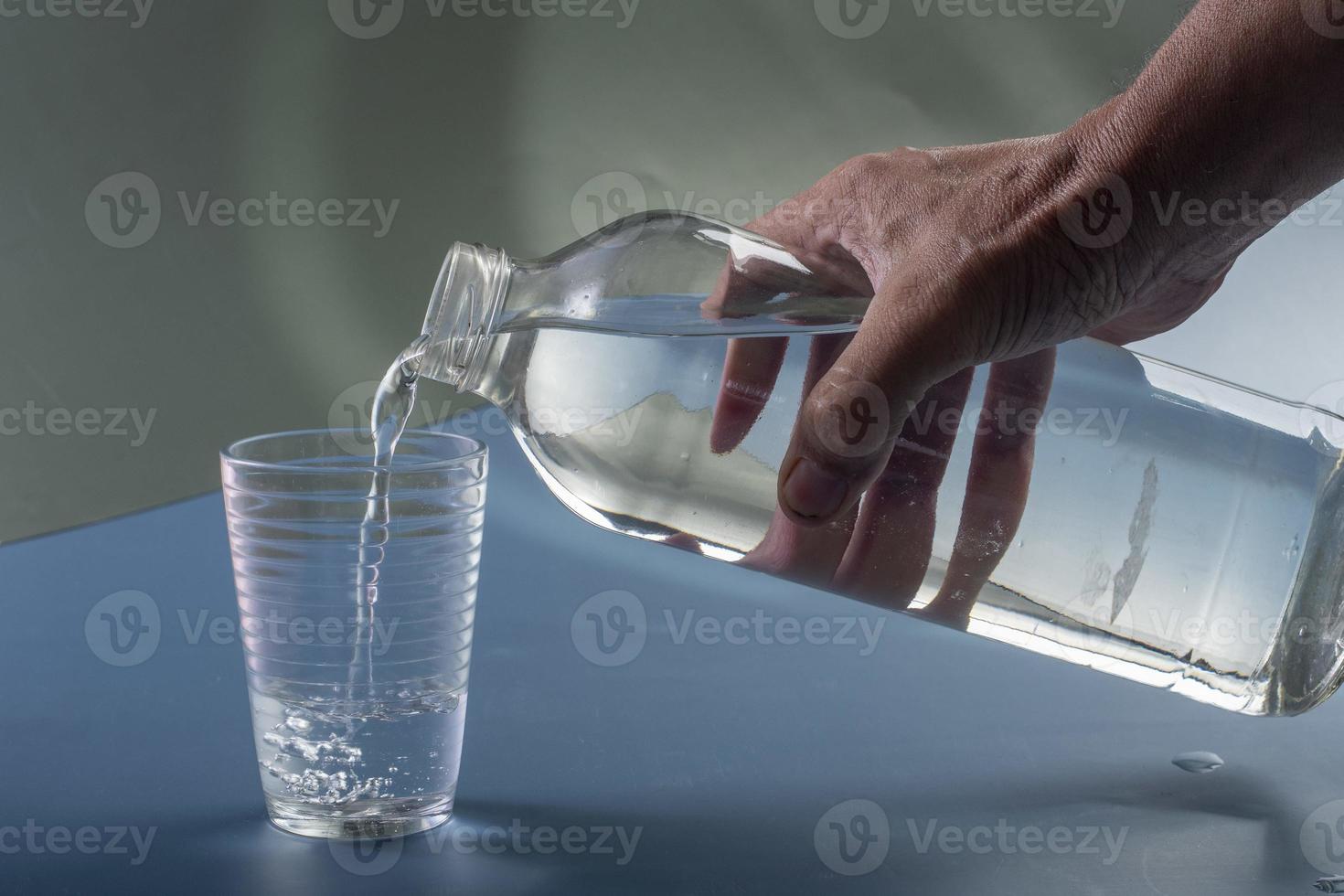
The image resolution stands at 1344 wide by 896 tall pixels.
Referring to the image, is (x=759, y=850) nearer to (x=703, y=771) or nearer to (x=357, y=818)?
(x=703, y=771)

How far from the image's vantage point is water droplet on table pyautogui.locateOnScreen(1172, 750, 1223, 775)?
3.23ft

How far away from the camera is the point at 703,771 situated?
0.94m

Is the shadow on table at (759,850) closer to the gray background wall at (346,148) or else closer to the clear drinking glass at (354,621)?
the clear drinking glass at (354,621)

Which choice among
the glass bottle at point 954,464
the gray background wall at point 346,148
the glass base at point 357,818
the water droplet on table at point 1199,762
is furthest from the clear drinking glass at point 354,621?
the gray background wall at point 346,148

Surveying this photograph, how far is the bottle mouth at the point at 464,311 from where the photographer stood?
2.76 ft

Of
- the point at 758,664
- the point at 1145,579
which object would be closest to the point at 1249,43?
the point at 1145,579

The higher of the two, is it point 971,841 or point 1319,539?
point 1319,539

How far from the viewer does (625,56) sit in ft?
6.27

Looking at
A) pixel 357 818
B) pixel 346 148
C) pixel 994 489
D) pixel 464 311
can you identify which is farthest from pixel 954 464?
pixel 346 148

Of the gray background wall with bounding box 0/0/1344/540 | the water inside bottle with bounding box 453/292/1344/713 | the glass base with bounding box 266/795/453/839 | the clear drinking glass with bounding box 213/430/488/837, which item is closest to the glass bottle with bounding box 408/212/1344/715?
the water inside bottle with bounding box 453/292/1344/713

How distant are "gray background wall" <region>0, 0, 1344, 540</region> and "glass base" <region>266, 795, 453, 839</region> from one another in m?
1.07

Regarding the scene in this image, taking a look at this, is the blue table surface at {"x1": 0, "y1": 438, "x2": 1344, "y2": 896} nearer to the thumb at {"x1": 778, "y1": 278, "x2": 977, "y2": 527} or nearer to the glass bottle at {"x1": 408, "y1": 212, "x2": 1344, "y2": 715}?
the glass bottle at {"x1": 408, "y1": 212, "x2": 1344, "y2": 715}

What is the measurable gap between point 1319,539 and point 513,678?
621 mm

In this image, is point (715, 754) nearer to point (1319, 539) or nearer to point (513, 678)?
point (513, 678)
